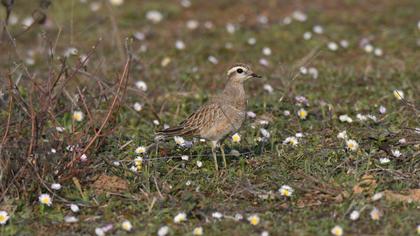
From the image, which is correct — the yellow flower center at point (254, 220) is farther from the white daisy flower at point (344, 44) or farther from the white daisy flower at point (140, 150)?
the white daisy flower at point (344, 44)

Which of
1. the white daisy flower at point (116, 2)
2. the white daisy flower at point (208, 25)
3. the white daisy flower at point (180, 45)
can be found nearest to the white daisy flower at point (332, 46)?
the white daisy flower at point (180, 45)

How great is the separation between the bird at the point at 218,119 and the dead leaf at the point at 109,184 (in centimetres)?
76

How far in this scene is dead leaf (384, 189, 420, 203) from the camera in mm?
6570

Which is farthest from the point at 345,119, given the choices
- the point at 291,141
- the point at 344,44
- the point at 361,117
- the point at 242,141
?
the point at 344,44

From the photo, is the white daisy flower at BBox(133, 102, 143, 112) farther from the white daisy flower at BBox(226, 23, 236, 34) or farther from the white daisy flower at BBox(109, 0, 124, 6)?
the white daisy flower at BBox(109, 0, 124, 6)

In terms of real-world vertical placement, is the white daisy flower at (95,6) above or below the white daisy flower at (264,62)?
below

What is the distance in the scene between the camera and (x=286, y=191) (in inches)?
265

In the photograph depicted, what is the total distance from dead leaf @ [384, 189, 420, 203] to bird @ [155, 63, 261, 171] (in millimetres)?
1595

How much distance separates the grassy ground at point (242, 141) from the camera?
6.49 m

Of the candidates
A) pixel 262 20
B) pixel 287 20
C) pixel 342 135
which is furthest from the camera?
pixel 262 20

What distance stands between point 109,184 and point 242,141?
1884 mm

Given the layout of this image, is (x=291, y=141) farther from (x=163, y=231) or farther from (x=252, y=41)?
(x=252, y=41)

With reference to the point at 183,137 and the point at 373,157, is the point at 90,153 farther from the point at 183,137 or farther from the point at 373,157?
the point at 373,157

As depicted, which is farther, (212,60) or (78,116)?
(212,60)
